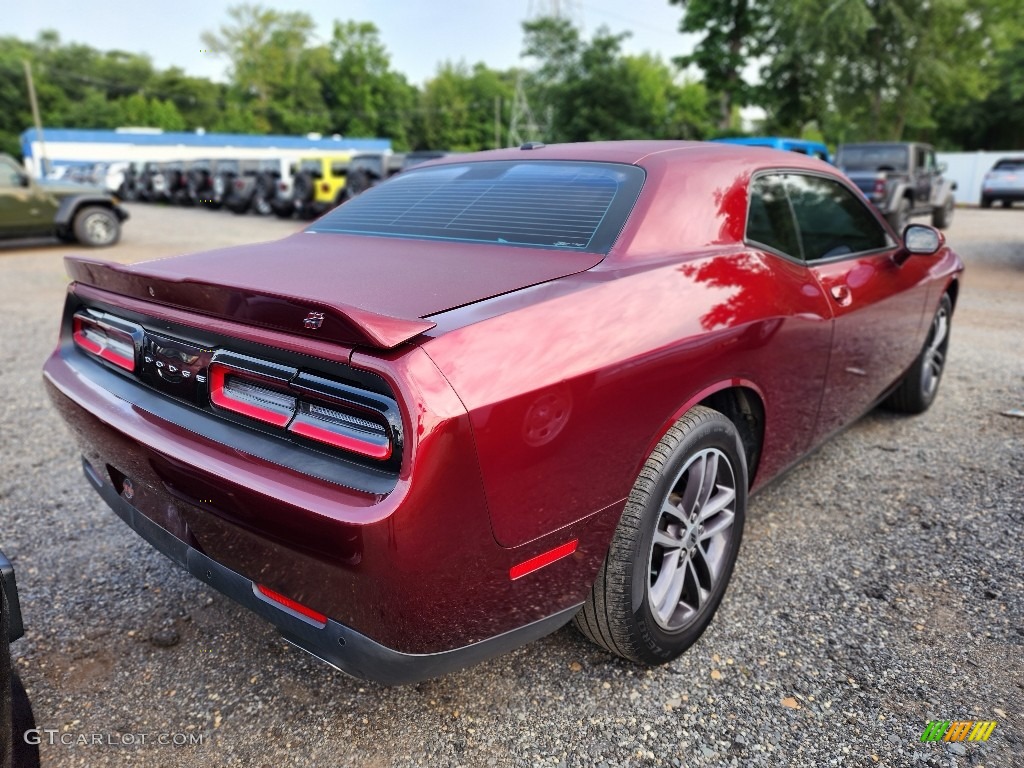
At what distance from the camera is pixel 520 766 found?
1.86 meters

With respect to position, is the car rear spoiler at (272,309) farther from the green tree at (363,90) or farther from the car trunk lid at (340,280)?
the green tree at (363,90)

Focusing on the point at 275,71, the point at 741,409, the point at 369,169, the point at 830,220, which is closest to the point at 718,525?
the point at 741,409

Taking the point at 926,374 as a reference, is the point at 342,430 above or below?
above

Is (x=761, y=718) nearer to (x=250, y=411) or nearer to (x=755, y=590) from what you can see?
(x=755, y=590)

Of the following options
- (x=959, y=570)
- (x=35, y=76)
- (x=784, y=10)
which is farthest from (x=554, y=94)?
(x=35, y=76)

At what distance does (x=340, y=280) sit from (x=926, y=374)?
3.75m

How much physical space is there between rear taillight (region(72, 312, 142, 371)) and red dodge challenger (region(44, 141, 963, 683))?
13mm

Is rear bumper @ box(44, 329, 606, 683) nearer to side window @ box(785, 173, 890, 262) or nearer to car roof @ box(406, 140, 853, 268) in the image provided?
car roof @ box(406, 140, 853, 268)

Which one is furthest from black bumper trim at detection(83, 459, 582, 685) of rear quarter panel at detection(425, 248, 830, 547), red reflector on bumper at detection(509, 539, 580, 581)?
rear quarter panel at detection(425, 248, 830, 547)

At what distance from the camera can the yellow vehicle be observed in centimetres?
1803

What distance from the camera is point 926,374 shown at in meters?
4.32

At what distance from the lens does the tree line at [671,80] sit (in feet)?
87.8

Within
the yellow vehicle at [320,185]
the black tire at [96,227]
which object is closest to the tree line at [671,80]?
the yellow vehicle at [320,185]

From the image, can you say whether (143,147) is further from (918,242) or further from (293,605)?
(293,605)
